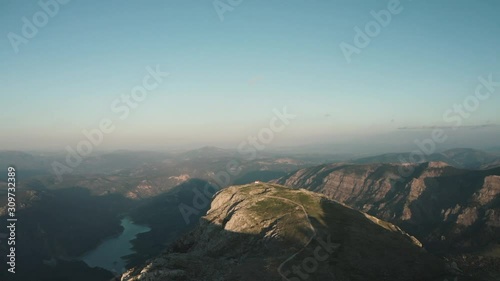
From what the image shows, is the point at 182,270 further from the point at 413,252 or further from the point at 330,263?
the point at 413,252

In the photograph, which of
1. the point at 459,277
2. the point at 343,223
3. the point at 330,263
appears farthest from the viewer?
the point at 343,223

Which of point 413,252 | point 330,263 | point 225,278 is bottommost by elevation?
point 413,252

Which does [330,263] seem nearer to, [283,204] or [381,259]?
[381,259]

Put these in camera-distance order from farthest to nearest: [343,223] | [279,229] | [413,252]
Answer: [343,223] → [279,229] → [413,252]

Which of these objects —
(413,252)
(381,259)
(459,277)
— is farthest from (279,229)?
(459,277)

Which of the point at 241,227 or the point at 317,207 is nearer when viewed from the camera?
the point at 241,227

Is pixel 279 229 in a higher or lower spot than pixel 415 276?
higher
